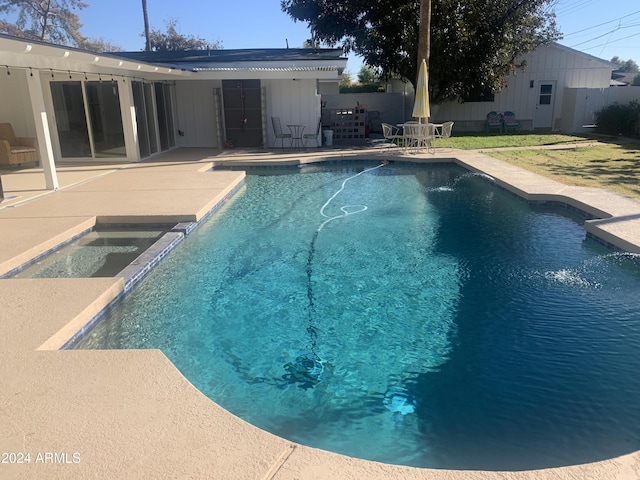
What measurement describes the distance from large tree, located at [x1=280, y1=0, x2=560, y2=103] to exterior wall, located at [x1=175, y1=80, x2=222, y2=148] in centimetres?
635

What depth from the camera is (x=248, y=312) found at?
4789 millimetres

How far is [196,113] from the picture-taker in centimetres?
1617

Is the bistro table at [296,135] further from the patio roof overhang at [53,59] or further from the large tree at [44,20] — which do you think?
the large tree at [44,20]

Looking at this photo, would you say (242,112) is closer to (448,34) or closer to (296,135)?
(296,135)

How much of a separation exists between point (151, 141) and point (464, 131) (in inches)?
522

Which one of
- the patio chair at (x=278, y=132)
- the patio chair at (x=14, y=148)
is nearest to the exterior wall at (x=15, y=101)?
the patio chair at (x=14, y=148)

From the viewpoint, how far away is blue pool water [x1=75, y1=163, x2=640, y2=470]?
311 centimetres

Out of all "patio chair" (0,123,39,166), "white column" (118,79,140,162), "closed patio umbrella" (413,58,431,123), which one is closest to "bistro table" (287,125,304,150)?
"closed patio umbrella" (413,58,431,123)

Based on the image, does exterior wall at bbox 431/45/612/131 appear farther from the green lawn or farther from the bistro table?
the bistro table

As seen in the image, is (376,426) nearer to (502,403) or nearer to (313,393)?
(313,393)

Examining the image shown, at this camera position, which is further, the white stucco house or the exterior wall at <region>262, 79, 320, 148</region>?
the exterior wall at <region>262, 79, 320, 148</region>


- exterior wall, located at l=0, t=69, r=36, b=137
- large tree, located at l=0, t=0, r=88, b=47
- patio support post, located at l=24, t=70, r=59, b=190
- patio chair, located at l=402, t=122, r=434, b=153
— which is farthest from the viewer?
large tree, located at l=0, t=0, r=88, b=47

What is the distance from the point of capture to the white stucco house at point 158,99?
38.3 ft

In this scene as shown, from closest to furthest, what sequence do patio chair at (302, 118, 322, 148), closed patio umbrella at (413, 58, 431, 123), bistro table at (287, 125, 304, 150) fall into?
closed patio umbrella at (413, 58, 431, 123) < patio chair at (302, 118, 322, 148) < bistro table at (287, 125, 304, 150)
